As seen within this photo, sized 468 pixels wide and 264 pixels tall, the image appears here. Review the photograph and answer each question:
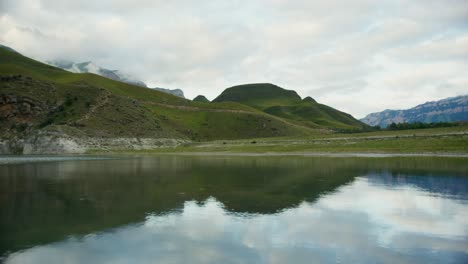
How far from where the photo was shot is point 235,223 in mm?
20391

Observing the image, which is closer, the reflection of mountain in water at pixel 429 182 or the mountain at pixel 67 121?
the reflection of mountain in water at pixel 429 182

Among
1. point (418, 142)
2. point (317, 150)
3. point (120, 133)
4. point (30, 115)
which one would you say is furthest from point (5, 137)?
point (418, 142)

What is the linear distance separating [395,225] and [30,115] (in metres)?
147

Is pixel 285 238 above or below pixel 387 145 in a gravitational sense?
below

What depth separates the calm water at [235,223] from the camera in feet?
49.6

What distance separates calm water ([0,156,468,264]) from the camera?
15133 mm

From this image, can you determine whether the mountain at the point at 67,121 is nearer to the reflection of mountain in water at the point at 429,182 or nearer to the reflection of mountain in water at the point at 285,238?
the reflection of mountain in water at the point at 429,182

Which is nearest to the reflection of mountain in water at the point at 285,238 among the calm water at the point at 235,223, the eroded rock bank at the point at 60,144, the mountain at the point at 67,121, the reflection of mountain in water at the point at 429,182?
the calm water at the point at 235,223

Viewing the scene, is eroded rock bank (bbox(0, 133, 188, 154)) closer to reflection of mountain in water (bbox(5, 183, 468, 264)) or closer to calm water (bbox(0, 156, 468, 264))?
calm water (bbox(0, 156, 468, 264))

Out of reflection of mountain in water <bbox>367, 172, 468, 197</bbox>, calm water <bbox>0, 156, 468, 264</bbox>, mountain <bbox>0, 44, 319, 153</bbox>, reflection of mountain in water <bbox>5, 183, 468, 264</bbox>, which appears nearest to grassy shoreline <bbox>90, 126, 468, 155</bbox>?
reflection of mountain in water <bbox>367, 172, 468, 197</bbox>

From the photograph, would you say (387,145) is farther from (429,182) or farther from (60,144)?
(60,144)

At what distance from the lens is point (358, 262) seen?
1412 centimetres

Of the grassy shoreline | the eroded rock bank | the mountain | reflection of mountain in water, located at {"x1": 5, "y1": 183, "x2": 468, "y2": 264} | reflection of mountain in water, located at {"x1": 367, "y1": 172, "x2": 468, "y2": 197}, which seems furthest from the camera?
the mountain

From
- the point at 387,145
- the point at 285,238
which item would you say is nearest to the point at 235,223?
the point at 285,238
